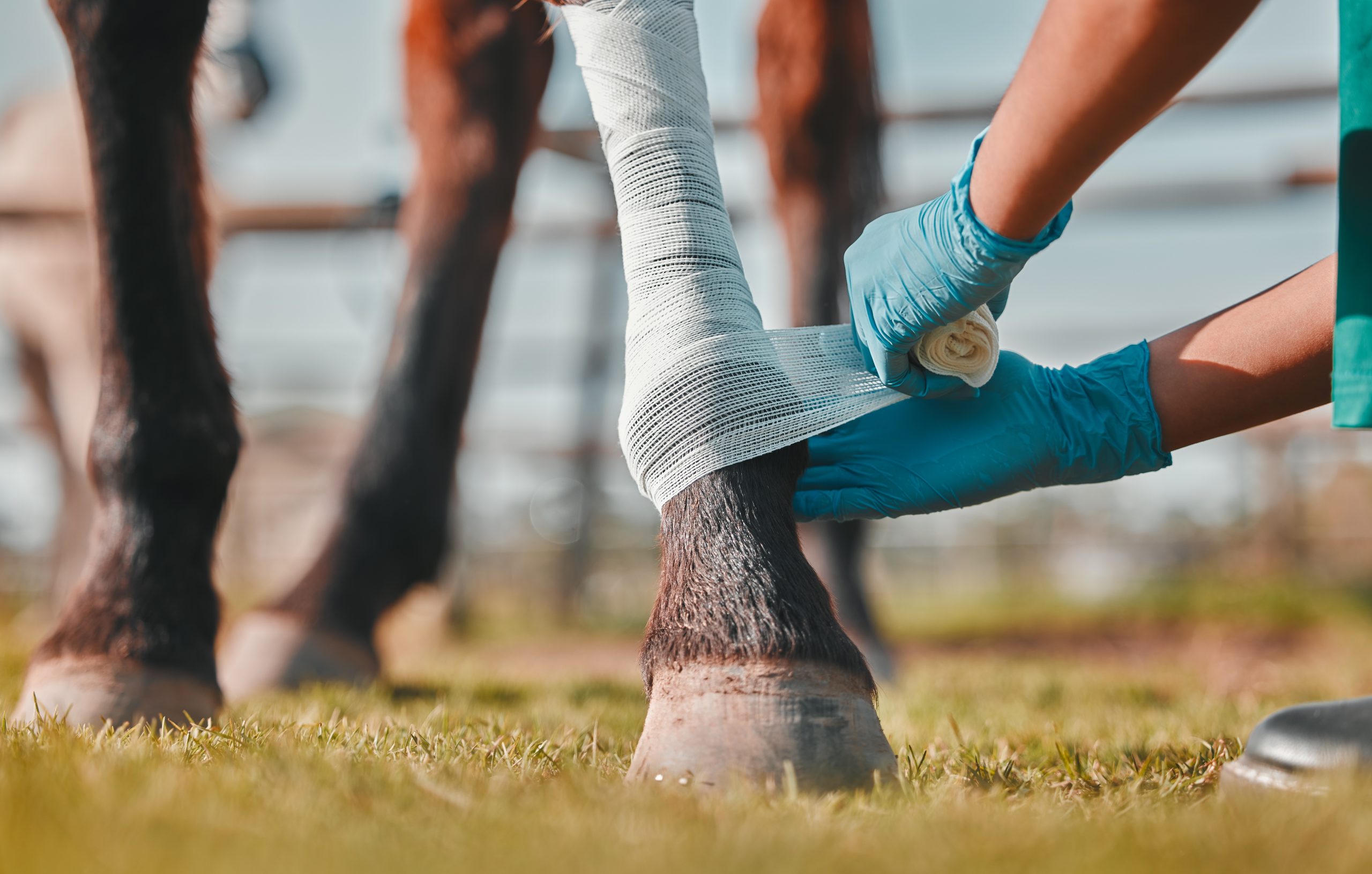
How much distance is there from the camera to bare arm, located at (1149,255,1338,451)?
959mm

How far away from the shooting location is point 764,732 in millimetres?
791

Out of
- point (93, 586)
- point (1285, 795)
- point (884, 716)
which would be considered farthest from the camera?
point (884, 716)

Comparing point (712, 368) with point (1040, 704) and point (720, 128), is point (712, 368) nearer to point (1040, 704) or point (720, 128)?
point (1040, 704)

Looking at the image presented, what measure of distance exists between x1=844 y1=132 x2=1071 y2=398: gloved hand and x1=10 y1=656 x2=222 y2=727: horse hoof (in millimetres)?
738

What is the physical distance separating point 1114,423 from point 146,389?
3.21ft

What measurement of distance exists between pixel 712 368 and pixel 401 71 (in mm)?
1311

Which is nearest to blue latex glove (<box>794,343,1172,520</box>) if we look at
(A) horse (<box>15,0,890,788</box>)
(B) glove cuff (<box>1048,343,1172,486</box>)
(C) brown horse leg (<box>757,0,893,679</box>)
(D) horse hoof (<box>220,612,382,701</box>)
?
(B) glove cuff (<box>1048,343,1172,486</box>)

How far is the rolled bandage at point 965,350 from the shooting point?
955 mm

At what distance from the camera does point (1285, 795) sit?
73 centimetres

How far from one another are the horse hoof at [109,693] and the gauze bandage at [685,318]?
533mm

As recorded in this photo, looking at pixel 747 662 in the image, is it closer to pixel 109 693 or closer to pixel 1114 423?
pixel 1114 423

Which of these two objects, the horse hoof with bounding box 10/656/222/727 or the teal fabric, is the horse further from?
the teal fabric

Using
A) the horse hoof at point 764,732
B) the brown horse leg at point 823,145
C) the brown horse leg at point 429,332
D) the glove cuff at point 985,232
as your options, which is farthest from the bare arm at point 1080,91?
the brown horse leg at point 823,145

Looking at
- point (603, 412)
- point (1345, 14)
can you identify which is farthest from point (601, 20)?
point (603, 412)
